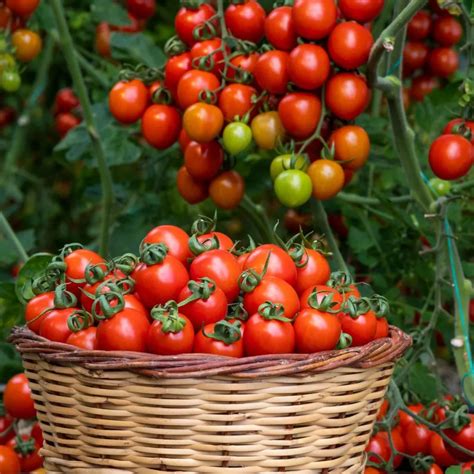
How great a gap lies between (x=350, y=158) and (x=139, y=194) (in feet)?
3.18

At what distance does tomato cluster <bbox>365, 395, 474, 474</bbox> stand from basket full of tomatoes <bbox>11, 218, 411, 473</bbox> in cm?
27

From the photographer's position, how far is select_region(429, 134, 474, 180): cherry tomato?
1717mm

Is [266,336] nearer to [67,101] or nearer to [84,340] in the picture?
[84,340]

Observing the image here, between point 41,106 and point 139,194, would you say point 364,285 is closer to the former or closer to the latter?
point 139,194

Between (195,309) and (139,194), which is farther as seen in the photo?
(139,194)

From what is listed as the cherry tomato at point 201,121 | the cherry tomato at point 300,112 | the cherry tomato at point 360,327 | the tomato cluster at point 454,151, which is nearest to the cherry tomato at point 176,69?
the cherry tomato at point 201,121

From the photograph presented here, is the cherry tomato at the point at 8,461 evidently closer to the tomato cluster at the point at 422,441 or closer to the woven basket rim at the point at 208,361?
the woven basket rim at the point at 208,361

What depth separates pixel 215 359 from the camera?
49.2 inches

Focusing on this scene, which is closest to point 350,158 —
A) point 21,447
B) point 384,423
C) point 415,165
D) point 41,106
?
point 415,165

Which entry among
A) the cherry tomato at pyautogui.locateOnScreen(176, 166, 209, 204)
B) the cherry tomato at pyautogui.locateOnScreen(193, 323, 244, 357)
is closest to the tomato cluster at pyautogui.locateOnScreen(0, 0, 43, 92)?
the cherry tomato at pyautogui.locateOnScreen(176, 166, 209, 204)

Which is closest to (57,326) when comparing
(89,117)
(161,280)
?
(161,280)

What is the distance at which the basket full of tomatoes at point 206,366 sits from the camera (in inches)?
49.8

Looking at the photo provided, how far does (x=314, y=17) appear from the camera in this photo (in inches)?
65.7

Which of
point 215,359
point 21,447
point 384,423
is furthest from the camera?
point 21,447
